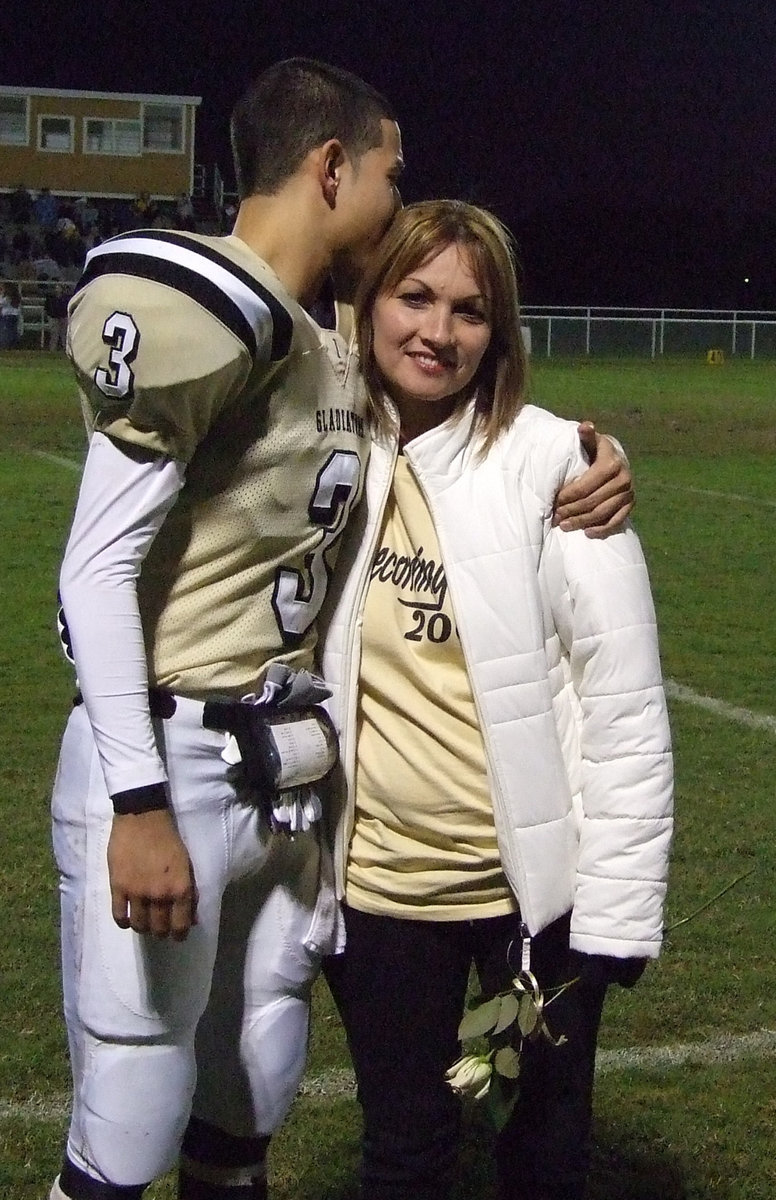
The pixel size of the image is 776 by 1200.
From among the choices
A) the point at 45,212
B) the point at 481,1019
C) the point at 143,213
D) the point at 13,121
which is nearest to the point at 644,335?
the point at 143,213

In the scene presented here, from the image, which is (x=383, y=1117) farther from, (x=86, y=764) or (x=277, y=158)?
(x=277, y=158)

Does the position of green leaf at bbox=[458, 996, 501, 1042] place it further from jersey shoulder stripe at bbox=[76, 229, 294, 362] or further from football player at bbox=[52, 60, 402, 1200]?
jersey shoulder stripe at bbox=[76, 229, 294, 362]

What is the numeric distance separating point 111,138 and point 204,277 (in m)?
41.3

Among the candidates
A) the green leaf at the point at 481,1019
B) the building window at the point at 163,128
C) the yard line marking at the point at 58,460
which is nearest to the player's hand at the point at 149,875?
the green leaf at the point at 481,1019

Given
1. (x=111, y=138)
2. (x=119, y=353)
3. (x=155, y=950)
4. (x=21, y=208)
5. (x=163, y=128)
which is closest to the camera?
(x=119, y=353)

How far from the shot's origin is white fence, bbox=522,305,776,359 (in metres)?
29.6

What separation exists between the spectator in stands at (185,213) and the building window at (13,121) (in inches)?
Result: 175

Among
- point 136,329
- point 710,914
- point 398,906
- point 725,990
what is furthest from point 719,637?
point 136,329

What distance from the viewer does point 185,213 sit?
1393 inches

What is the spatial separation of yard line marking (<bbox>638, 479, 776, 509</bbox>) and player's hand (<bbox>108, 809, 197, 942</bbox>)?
9.47 metres

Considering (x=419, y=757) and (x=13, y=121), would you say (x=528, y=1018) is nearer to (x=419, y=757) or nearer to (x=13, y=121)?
(x=419, y=757)

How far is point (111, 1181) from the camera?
2.01 meters

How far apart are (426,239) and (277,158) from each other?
23 cm

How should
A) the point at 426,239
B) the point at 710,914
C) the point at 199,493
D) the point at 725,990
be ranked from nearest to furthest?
the point at 199,493 < the point at 426,239 < the point at 725,990 < the point at 710,914
